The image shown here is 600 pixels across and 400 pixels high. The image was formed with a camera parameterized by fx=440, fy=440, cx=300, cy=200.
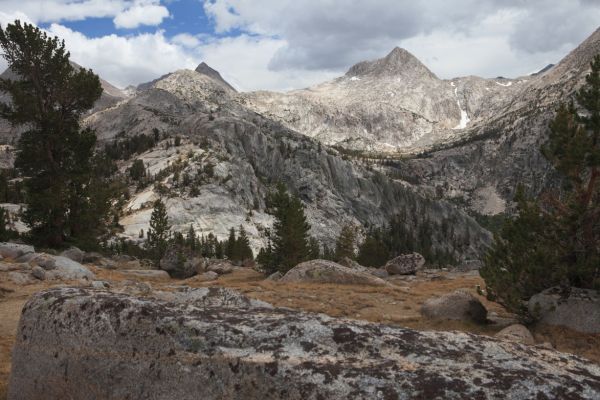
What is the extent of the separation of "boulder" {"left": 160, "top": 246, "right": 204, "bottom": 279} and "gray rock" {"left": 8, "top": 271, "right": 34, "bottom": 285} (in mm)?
20436

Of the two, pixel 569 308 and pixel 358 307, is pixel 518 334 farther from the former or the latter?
pixel 358 307

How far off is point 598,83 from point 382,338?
16910 mm

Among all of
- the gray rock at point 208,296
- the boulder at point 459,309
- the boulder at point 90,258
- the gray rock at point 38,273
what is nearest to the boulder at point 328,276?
the boulder at point 459,309

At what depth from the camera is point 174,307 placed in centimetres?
611

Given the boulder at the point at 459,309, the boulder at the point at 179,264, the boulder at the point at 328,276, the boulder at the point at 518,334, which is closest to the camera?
the boulder at the point at 518,334

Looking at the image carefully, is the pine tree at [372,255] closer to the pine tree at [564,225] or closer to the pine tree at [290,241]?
the pine tree at [290,241]

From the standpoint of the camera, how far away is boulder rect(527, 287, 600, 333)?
50.9ft

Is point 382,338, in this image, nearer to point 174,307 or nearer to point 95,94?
point 174,307

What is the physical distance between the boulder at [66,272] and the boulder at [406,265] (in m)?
30.9

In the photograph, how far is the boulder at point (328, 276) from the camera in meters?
30.4

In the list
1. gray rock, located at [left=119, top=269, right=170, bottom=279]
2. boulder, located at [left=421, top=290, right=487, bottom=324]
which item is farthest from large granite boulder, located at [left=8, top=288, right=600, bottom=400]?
gray rock, located at [left=119, top=269, right=170, bottom=279]

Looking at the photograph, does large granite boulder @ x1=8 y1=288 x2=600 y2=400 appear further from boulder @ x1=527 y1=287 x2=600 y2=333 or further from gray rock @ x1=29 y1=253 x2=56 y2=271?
gray rock @ x1=29 y1=253 x2=56 y2=271

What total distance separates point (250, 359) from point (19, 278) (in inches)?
836

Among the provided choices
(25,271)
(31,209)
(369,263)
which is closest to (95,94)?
(31,209)
